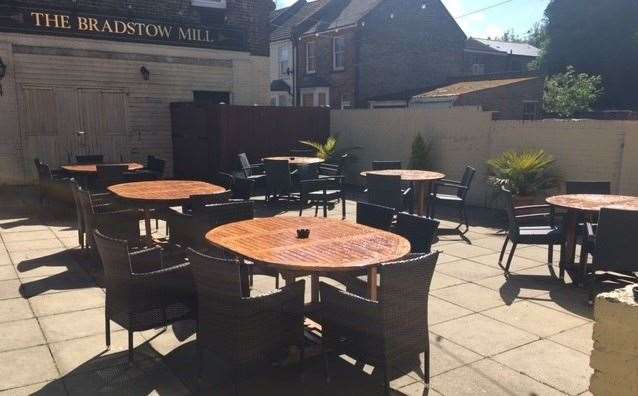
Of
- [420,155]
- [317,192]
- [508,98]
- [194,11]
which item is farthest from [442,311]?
[508,98]

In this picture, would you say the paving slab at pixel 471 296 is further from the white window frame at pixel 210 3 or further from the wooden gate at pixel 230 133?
the white window frame at pixel 210 3

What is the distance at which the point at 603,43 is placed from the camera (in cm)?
2489

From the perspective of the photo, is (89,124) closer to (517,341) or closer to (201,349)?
(201,349)

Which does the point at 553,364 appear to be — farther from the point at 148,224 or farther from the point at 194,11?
the point at 194,11

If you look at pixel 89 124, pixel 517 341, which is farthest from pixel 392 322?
pixel 89 124

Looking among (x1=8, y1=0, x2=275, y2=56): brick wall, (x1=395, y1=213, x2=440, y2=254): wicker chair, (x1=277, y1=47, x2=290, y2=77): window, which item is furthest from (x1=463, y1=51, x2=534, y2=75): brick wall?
(x1=395, y1=213, x2=440, y2=254): wicker chair

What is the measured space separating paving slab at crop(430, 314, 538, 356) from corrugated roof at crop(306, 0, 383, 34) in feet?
65.5

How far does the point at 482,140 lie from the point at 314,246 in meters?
7.72

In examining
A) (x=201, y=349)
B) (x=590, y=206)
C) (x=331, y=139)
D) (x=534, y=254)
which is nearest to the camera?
(x=201, y=349)

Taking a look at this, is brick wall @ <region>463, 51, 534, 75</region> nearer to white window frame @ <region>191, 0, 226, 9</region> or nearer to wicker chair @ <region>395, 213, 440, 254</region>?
white window frame @ <region>191, 0, 226, 9</region>

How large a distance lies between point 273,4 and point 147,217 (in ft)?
34.6

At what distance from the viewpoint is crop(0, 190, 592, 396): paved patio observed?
3.27m

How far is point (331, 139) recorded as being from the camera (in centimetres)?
1313

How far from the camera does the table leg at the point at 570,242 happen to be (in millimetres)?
5434
